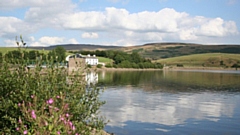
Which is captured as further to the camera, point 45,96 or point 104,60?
point 104,60

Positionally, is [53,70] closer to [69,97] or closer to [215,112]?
[69,97]

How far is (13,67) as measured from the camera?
423 inches

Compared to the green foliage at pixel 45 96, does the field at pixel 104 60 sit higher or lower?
lower

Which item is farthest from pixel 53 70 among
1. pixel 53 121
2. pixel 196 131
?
pixel 196 131

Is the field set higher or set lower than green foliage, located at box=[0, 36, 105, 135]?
lower

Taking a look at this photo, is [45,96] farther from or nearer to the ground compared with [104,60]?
farther from the ground

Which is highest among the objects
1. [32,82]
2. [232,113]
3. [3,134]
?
[32,82]

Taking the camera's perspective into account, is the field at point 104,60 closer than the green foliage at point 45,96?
No

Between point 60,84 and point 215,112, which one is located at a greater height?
point 60,84

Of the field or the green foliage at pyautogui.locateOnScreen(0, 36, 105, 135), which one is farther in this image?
the field

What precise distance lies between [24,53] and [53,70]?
1.73m

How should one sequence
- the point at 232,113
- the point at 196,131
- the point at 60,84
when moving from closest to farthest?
the point at 60,84
the point at 196,131
the point at 232,113

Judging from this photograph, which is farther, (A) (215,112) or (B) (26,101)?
(A) (215,112)

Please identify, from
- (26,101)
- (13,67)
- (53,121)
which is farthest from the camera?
(13,67)
